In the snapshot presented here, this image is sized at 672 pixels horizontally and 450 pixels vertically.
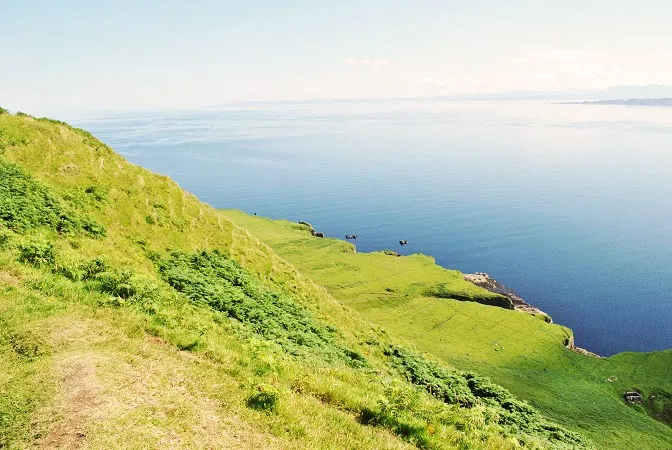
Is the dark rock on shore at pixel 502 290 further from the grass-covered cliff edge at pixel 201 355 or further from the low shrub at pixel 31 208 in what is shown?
the low shrub at pixel 31 208

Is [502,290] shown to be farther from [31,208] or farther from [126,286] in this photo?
[31,208]

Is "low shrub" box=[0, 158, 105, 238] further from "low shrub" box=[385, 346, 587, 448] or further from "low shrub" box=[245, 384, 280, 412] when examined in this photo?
"low shrub" box=[385, 346, 587, 448]

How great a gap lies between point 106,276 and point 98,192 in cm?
1430

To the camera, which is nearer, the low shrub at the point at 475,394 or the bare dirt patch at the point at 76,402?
the bare dirt patch at the point at 76,402

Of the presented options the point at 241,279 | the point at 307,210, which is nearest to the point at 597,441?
the point at 241,279

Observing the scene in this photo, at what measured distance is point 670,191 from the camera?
628 feet

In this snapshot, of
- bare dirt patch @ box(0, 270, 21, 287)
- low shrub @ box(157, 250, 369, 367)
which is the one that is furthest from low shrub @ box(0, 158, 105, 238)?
bare dirt patch @ box(0, 270, 21, 287)

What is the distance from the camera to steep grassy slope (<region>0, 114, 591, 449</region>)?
1190cm

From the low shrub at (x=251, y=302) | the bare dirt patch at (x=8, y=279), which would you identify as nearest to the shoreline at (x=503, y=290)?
the low shrub at (x=251, y=302)

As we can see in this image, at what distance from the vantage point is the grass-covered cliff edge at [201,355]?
12.2 m

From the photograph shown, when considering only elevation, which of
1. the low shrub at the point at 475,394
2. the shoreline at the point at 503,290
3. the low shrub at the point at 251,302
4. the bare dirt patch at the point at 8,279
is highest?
the bare dirt patch at the point at 8,279

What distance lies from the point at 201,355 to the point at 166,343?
153cm

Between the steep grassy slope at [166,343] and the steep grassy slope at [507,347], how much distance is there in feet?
54.2

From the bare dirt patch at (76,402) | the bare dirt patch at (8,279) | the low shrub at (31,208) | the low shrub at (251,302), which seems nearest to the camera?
the bare dirt patch at (76,402)
